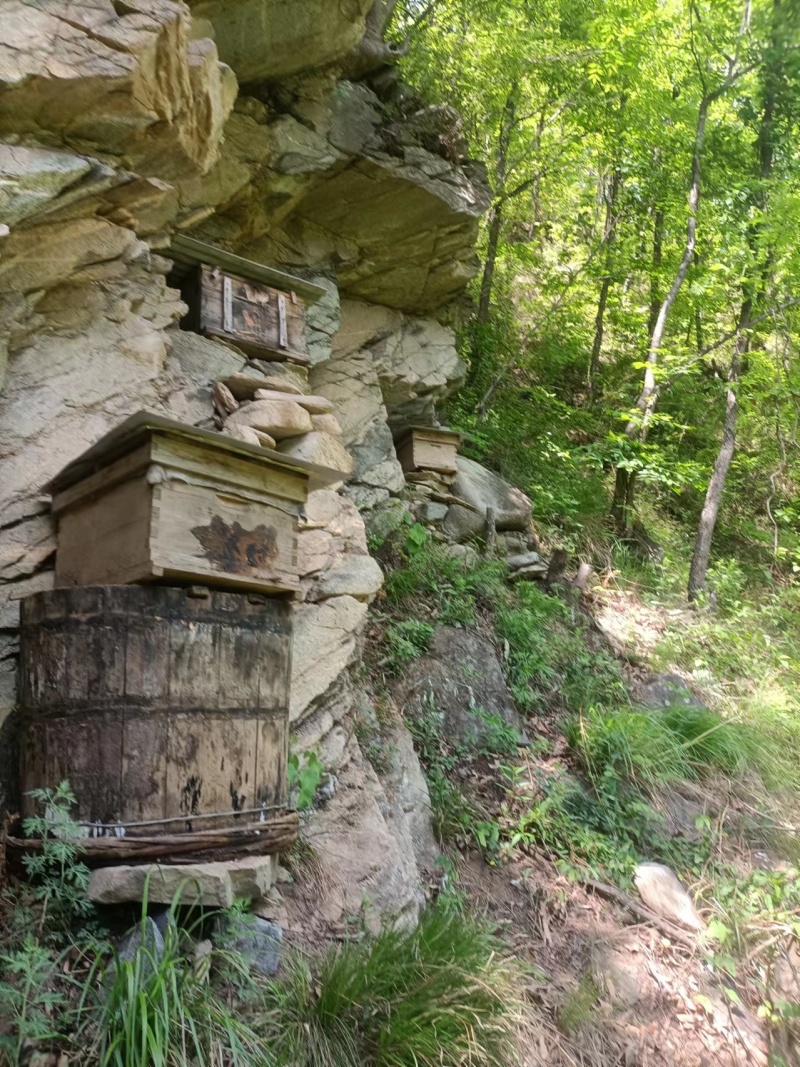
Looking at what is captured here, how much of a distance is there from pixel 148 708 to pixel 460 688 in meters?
3.12

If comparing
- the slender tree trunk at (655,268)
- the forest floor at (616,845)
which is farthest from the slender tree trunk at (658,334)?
the forest floor at (616,845)

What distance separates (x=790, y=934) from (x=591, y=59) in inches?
356

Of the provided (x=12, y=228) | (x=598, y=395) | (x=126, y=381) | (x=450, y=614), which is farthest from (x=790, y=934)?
(x=598, y=395)

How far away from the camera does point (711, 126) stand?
33.0 feet

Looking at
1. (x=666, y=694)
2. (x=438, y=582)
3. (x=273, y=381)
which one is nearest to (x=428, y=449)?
(x=438, y=582)

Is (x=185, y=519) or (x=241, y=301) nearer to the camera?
(x=185, y=519)

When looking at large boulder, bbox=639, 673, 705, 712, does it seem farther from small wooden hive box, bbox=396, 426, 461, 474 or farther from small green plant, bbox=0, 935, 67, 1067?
small green plant, bbox=0, 935, 67, 1067

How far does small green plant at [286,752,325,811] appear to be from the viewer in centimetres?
383

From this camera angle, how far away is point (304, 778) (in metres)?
3.84

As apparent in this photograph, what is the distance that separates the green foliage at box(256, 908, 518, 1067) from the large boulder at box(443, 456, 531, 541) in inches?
173

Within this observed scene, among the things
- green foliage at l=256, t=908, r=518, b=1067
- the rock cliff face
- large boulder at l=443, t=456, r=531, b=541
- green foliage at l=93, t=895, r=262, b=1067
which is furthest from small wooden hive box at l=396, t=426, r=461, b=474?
green foliage at l=93, t=895, r=262, b=1067

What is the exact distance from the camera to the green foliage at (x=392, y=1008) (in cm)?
293

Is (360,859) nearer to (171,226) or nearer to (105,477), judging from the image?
(105,477)

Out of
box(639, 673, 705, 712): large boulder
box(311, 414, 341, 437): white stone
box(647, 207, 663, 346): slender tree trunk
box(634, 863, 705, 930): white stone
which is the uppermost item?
box(647, 207, 663, 346): slender tree trunk
